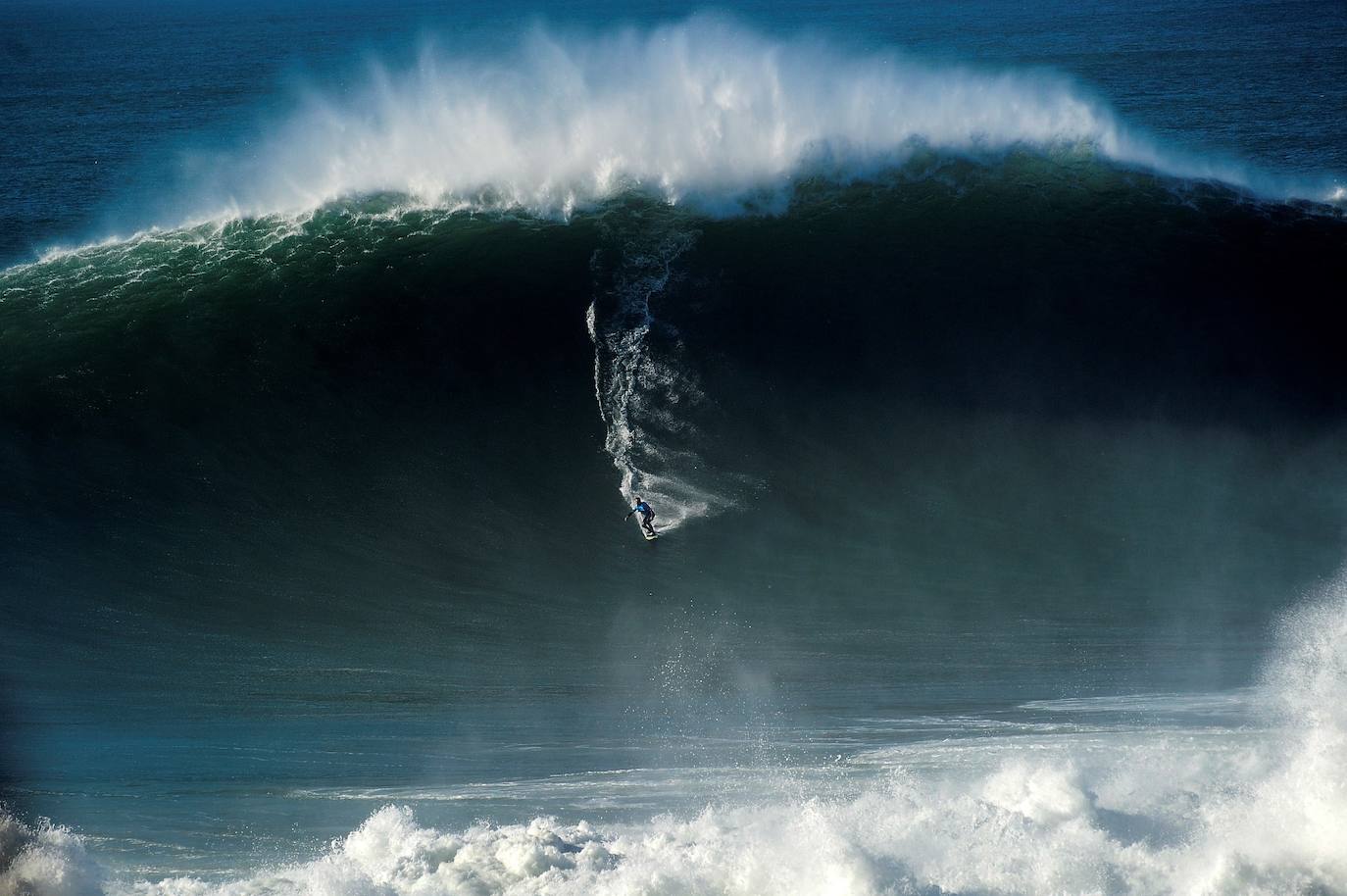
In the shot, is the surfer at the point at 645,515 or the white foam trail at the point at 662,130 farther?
the white foam trail at the point at 662,130

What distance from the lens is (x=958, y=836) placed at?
36.5 feet

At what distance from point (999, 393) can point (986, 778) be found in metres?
7.31

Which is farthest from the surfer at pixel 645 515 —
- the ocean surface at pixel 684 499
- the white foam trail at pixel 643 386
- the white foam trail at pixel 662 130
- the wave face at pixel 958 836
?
the white foam trail at pixel 662 130

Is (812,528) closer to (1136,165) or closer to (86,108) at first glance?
(1136,165)

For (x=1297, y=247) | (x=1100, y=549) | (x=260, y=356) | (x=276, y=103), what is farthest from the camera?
(x=276, y=103)

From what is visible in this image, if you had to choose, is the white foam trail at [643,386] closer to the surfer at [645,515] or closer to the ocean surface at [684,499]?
the ocean surface at [684,499]

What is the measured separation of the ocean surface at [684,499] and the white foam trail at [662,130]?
0.12m

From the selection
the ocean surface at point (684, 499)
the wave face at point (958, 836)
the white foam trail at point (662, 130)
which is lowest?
the wave face at point (958, 836)

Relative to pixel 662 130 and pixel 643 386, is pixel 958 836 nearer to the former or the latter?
pixel 643 386

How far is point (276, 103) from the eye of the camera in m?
40.4

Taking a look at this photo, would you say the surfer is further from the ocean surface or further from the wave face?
the wave face

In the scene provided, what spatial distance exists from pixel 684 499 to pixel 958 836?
5951 millimetres

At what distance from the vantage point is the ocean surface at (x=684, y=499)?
11367mm

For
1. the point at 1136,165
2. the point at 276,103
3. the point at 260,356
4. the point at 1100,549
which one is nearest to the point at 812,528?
the point at 1100,549
